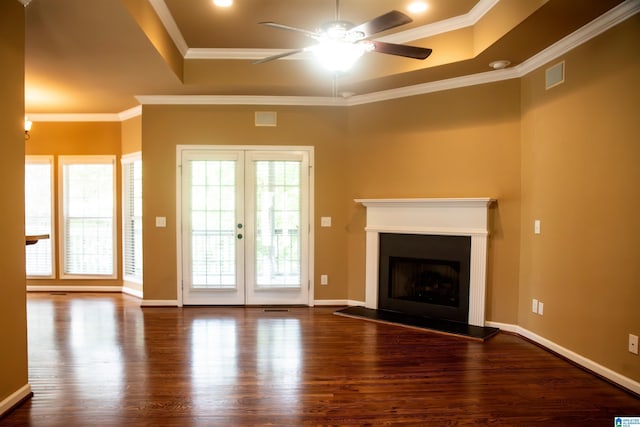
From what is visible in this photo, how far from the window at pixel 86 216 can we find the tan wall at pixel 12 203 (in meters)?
3.48

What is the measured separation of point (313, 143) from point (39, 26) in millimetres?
2966

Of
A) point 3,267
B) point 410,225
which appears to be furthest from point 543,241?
point 3,267

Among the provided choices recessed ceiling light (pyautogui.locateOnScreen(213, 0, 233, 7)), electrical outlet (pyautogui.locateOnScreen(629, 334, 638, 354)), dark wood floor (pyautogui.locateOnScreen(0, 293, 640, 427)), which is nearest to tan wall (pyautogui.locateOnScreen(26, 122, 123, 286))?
dark wood floor (pyautogui.locateOnScreen(0, 293, 640, 427))

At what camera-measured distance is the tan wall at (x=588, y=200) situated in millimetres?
2754

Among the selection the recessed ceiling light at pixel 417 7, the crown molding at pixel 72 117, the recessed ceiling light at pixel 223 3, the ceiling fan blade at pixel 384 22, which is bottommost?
the ceiling fan blade at pixel 384 22

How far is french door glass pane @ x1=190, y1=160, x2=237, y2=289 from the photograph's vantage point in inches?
195

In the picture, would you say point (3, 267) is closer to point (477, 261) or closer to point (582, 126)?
point (477, 261)

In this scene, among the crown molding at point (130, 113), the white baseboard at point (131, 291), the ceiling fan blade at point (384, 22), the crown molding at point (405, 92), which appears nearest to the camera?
the ceiling fan blade at point (384, 22)

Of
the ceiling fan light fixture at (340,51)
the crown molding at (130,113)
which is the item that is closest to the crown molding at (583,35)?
the ceiling fan light fixture at (340,51)

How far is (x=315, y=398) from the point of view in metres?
2.63

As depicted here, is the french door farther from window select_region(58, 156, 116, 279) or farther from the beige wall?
window select_region(58, 156, 116, 279)

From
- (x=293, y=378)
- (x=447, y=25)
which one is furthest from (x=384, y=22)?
(x=293, y=378)

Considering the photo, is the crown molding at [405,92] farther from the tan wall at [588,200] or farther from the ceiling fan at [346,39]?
the ceiling fan at [346,39]

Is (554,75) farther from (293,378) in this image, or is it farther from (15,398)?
(15,398)
